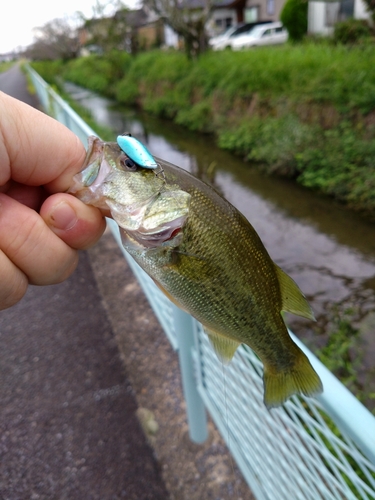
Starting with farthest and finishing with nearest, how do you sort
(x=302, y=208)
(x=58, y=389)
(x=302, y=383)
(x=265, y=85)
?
(x=265, y=85)
(x=302, y=208)
(x=58, y=389)
(x=302, y=383)

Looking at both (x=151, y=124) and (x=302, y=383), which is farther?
(x=151, y=124)

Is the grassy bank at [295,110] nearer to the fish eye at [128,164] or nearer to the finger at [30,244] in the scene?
the fish eye at [128,164]

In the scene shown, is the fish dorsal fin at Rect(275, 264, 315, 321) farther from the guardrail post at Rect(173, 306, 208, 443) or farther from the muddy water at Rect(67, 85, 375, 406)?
the muddy water at Rect(67, 85, 375, 406)

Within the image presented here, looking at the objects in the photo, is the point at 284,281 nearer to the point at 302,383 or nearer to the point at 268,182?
the point at 302,383

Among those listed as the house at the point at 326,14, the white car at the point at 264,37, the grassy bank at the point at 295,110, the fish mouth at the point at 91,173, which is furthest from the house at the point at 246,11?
the fish mouth at the point at 91,173

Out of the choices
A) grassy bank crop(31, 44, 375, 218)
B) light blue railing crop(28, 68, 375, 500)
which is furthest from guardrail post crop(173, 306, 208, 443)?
grassy bank crop(31, 44, 375, 218)

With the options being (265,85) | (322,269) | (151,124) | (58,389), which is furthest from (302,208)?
(151,124)
